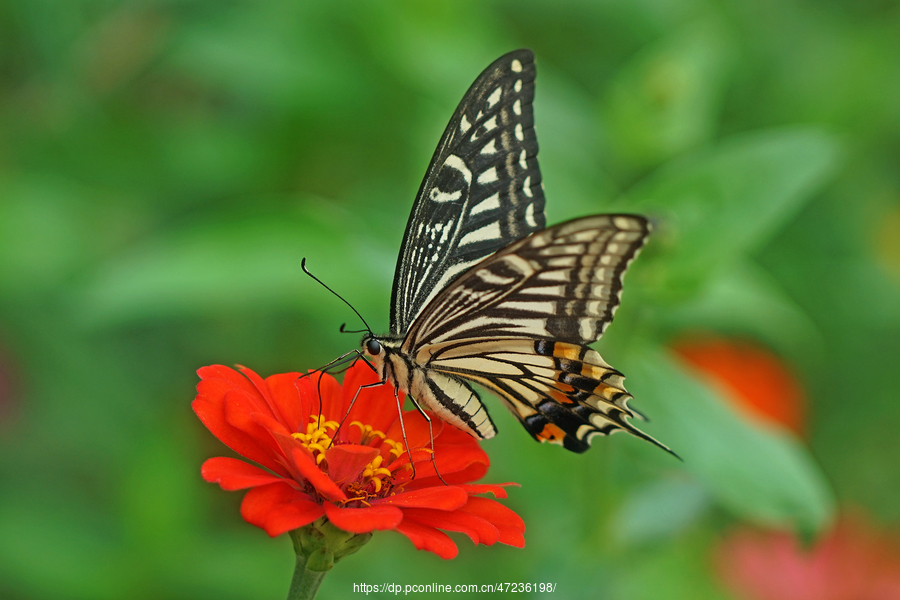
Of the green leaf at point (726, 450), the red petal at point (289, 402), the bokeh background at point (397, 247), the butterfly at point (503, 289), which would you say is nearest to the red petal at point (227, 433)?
the red petal at point (289, 402)

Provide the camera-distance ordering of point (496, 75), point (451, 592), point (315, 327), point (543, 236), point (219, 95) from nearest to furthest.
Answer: point (543, 236) → point (496, 75) → point (451, 592) → point (315, 327) → point (219, 95)

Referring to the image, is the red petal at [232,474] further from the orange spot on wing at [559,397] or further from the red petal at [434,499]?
the orange spot on wing at [559,397]

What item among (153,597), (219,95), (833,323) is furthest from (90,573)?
(833,323)

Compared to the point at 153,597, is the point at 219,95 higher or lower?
higher

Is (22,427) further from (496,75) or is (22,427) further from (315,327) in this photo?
(496,75)

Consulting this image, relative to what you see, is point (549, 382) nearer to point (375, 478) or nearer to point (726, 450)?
point (375, 478)
